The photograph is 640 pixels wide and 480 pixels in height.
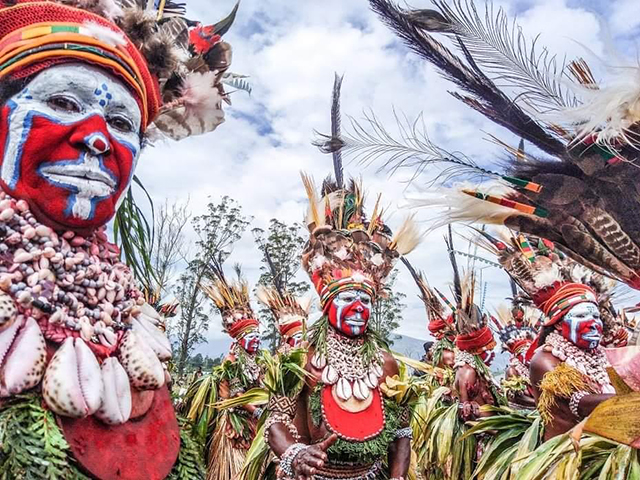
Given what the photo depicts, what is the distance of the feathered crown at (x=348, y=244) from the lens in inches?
162

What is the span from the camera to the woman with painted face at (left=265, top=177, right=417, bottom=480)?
3527 mm

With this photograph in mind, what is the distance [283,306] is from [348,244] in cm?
435

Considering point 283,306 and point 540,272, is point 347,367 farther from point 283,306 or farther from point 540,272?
point 283,306

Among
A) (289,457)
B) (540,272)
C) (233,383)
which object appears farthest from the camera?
(233,383)

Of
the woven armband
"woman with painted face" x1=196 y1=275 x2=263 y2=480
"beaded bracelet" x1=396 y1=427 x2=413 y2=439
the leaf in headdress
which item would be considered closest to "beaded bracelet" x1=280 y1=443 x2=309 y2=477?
the woven armband

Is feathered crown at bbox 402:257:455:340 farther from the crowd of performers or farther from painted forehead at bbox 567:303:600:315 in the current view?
the crowd of performers

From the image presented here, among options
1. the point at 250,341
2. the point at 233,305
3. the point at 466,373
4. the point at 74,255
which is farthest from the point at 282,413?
the point at 233,305

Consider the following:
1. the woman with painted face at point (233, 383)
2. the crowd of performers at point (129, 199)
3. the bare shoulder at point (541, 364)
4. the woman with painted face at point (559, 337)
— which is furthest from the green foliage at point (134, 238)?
the woman with painted face at point (233, 383)

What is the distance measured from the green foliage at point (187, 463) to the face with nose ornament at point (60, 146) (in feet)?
2.28

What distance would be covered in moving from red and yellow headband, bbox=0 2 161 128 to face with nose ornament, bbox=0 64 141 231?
0.04 metres

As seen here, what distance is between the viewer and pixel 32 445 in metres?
1.35

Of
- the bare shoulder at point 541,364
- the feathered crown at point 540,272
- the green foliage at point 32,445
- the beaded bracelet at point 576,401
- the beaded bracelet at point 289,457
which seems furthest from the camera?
the feathered crown at point 540,272

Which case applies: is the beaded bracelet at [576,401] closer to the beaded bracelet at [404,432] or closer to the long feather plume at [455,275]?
the beaded bracelet at [404,432]

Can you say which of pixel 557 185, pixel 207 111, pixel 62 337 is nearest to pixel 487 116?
pixel 557 185
